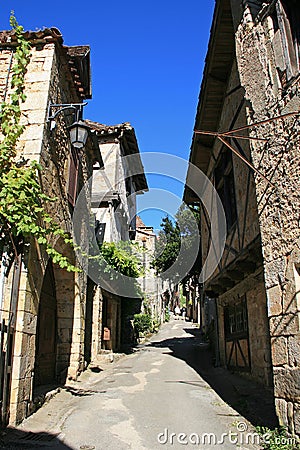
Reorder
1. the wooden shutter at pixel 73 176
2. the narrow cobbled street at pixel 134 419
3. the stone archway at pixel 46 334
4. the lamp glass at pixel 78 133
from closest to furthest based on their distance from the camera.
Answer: the narrow cobbled street at pixel 134 419, the lamp glass at pixel 78 133, the stone archway at pixel 46 334, the wooden shutter at pixel 73 176

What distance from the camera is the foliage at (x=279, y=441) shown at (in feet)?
11.0

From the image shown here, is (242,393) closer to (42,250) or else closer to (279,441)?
(279,441)

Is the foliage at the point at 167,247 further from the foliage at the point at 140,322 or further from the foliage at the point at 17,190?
the foliage at the point at 17,190

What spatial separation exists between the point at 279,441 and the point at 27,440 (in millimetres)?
2716

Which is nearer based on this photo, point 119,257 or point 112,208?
point 119,257

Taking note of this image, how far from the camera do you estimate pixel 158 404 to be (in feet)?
19.1

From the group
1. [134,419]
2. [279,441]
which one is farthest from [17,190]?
[279,441]

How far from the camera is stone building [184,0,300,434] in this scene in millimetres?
3613

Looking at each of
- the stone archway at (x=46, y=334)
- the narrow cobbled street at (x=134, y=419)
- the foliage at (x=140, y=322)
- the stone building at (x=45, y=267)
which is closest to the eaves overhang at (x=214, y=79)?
the stone building at (x=45, y=267)

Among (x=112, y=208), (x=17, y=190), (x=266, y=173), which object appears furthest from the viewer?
(x=112, y=208)

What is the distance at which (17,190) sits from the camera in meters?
4.90

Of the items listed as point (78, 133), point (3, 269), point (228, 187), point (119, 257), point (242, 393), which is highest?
point (78, 133)

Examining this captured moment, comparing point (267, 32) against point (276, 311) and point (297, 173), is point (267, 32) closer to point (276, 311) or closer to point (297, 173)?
point (297, 173)

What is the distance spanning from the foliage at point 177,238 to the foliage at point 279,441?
13.1m
